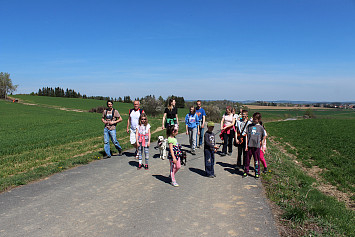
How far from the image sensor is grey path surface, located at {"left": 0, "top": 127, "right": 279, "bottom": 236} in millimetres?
4078

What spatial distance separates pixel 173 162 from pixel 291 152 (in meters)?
12.5

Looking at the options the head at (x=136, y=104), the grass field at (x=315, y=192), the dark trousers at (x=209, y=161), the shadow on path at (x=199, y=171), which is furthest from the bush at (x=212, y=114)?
the dark trousers at (x=209, y=161)

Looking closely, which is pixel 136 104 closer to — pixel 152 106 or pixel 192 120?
pixel 192 120

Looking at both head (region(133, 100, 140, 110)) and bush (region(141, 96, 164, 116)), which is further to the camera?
bush (region(141, 96, 164, 116))

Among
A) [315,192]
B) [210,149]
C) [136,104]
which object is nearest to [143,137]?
[136,104]

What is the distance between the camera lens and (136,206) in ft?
16.4

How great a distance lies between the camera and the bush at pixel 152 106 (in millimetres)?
47531

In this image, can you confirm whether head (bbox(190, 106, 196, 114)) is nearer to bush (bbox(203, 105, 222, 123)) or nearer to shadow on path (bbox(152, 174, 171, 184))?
shadow on path (bbox(152, 174, 171, 184))

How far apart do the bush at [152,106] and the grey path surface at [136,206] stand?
132 feet

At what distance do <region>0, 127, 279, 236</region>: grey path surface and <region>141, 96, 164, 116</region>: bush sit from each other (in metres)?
40.3

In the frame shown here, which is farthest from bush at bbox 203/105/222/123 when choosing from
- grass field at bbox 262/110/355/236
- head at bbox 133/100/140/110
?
head at bbox 133/100/140/110

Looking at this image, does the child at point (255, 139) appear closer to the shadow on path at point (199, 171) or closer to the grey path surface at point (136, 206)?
the grey path surface at point (136, 206)

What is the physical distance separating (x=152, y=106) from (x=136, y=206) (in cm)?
4300

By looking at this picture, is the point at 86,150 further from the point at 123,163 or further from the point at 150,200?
the point at 150,200
